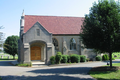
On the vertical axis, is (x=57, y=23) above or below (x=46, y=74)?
above

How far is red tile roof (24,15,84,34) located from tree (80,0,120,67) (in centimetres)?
1349

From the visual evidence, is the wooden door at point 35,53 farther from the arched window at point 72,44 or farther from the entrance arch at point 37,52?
the arched window at point 72,44

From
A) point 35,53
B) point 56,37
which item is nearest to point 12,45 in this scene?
point 35,53

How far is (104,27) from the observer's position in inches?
550

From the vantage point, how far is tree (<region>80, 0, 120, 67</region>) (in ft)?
44.3

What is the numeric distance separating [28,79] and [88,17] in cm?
909

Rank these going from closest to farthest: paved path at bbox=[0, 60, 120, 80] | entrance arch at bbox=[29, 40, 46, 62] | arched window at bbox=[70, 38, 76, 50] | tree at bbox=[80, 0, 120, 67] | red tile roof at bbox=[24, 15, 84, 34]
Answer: paved path at bbox=[0, 60, 120, 80] → tree at bbox=[80, 0, 120, 67] → entrance arch at bbox=[29, 40, 46, 62] → red tile roof at bbox=[24, 15, 84, 34] → arched window at bbox=[70, 38, 76, 50]

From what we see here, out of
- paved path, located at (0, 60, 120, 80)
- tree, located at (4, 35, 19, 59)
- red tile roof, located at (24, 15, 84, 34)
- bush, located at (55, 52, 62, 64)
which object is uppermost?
red tile roof, located at (24, 15, 84, 34)

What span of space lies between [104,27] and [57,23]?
16654 mm

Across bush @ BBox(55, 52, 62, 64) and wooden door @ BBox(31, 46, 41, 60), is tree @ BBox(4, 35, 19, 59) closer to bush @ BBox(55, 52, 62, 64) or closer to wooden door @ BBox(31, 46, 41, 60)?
wooden door @ BBox(31, 46, 41, 60)

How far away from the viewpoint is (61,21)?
30.6 meters

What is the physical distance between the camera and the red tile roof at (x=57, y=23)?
27.7 meters

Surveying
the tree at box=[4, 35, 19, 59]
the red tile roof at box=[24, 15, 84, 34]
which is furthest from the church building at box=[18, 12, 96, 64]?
the tree at box=[4, 35, 19, 59]

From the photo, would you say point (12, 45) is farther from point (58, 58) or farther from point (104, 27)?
point (104, 27)
